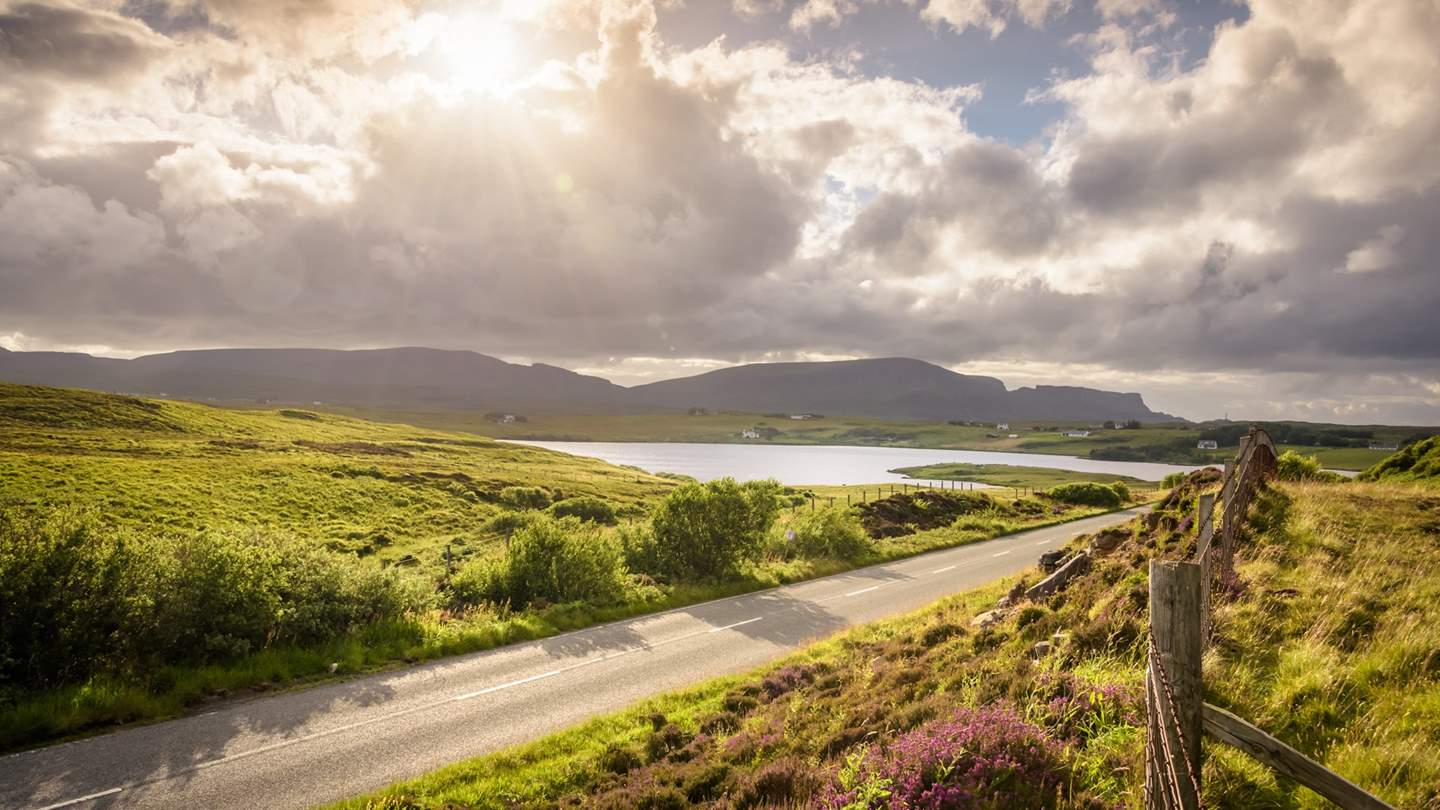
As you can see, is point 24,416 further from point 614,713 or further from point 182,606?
point 614,713

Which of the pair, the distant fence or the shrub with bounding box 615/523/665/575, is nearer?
the distant fence

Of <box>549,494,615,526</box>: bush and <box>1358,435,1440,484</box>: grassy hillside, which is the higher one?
<box>1358,435,1440,484</box>: grassy hillside

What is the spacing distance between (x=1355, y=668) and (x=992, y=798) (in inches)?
188

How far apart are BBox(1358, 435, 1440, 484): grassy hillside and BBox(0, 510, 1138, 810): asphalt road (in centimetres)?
2335

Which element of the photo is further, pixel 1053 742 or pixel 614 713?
pixel 614 713

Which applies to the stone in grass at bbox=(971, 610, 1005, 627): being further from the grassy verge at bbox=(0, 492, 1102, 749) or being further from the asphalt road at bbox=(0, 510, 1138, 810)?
the grassy verge at bbox=(0, 492, 1102, 749)

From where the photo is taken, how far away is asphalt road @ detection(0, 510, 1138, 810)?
10188 millimetres

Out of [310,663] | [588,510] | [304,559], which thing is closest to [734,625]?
[310,663]

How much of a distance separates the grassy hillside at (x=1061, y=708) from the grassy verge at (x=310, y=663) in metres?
6.78

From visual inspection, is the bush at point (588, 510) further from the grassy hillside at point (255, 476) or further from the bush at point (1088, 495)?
the bush at point (1088, 495)

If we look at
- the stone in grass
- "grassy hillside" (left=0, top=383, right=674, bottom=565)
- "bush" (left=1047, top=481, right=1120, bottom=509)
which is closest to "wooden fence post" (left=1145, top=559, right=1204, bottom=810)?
the stone in grass

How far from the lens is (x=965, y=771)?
6383 millimetres

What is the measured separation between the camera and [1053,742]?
21.9 feet

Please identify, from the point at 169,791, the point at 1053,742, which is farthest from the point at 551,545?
the point at 1053,742
